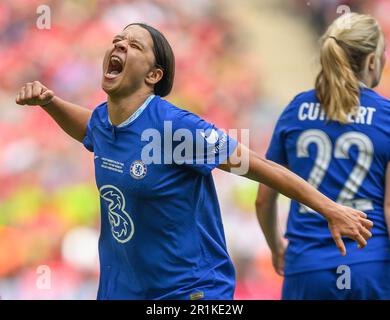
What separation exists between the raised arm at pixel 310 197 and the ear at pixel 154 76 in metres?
0.45

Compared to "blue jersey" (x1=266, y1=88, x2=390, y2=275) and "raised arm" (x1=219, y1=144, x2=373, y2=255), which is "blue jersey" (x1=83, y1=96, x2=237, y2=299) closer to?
"raised arm" (x1=219, y1=144, x2=373, y2=255)

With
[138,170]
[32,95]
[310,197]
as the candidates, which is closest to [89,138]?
[32,95]

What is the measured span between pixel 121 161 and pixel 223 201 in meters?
3.07

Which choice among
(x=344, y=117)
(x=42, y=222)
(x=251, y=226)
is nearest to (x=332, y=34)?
(x=344, y=117)

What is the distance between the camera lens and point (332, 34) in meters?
3.93

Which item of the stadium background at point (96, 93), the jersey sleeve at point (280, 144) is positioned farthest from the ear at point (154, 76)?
the stadium background at point (96, 93)

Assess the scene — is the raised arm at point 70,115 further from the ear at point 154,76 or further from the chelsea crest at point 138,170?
the chelsea crest at point 138,170

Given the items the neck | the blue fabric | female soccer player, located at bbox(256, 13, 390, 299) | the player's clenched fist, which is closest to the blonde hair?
female soccer player, located at bbox(256, 13, 390, 299)

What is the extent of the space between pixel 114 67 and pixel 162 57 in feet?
0.61

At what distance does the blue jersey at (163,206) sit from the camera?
3182 mm

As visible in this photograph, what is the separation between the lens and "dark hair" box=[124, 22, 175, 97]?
341cm

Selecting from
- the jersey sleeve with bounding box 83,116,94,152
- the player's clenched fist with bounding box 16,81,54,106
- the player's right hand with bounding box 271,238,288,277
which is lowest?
the player's right hand with bounding box 271,238,288,277

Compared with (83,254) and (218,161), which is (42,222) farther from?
(218,161)

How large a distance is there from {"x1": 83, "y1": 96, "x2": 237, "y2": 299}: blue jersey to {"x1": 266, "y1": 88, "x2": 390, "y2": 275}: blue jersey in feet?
2.35
